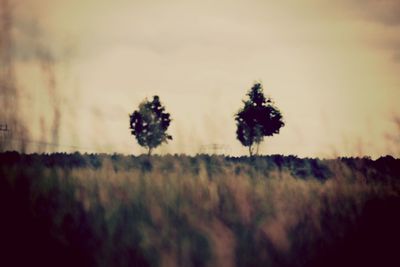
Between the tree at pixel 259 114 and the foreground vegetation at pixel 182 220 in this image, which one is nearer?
the foreground vegetation at pixel 182 220

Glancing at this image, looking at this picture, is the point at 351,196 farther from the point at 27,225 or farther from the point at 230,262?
the point at 27,225

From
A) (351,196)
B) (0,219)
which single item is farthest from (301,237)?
(0,219)

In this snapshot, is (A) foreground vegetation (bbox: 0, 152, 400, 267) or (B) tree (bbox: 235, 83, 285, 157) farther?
(B) tree (bbox: 235, 83, 285, 157)

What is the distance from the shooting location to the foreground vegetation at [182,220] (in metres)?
2.68

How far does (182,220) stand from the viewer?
306 cm

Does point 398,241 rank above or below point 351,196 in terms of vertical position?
below

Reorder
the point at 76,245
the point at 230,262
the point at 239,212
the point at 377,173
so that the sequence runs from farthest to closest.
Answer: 1. the point at 377,173
2. the point at 239,212
3. the point at 76,245
4. the point at 230,262

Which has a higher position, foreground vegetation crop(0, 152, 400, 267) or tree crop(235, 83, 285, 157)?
tree crop(235, 83, 285, 157)

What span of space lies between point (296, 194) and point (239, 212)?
3.22ft

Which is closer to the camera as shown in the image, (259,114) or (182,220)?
(182,220)

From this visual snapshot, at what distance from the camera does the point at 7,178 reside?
133 inches

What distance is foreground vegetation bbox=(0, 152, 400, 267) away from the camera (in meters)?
2.68

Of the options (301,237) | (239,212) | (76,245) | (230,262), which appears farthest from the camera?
(239,212)

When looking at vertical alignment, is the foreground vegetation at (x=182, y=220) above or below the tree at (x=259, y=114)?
below
